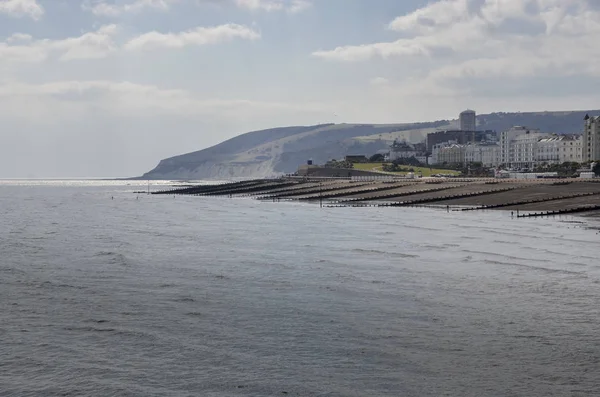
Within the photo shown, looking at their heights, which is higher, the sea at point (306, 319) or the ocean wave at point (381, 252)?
the sea at point (306, 319)

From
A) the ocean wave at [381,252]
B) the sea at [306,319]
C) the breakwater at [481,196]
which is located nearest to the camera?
the sea at [306,319]

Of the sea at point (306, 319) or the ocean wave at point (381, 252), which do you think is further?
the ocean wave at point (381, 252)

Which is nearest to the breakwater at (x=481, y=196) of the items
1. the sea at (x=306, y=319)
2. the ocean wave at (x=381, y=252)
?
the ocean wave at (x=381, y=252)

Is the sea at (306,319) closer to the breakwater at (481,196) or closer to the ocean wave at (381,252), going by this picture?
the ocean wave at (381,252)

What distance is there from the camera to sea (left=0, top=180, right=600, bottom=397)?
1725 centimetres

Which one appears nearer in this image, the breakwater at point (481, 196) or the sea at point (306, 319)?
→ the sea at point (306, 319)

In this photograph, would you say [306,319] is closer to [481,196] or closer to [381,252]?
[381,252]

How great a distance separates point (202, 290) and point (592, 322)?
1482 cm

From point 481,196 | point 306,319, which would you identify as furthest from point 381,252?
point 481,196

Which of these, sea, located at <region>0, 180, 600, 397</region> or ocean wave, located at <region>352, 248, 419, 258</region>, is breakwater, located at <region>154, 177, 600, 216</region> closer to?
ocean wave, located at <region>352, 248, 419, 258</region>

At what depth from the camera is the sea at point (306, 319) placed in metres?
17.2

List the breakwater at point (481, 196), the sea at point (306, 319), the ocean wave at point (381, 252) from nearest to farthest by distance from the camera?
the sea at point (306, 319) < the ocean wave at point (381, 252) < the breakwater at point (481, 196)

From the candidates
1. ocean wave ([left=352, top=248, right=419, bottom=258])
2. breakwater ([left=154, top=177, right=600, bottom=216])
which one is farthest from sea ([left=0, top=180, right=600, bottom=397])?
breakwater ([left=154, top=177, right=600, bottom=216])

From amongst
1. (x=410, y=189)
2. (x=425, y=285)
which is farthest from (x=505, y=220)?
(x=410, y=189)
